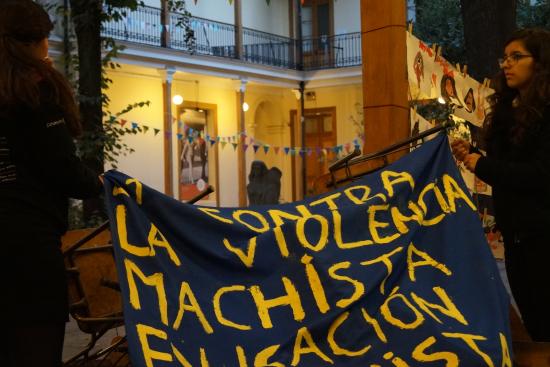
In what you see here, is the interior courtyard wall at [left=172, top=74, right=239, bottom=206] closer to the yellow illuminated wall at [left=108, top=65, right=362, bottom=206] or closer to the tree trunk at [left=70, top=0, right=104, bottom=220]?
the yellow illuminated wall at [left=108, top=65, right=362, bottom=206]

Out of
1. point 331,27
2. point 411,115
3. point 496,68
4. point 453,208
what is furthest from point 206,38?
point 453,208

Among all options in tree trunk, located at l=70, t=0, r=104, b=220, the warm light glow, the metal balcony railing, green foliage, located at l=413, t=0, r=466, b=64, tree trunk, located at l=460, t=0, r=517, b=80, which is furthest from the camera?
the warm light glow

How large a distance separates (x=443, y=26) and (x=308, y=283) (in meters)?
18.8

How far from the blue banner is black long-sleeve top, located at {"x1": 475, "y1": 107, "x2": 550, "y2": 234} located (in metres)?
0.19

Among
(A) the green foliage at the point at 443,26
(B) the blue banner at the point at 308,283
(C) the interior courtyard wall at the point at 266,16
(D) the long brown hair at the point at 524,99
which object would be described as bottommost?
(B) the blue banner at the point at 308,283

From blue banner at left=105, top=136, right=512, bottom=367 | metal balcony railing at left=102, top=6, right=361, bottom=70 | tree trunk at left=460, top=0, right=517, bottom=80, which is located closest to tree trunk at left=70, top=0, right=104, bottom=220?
tree trunk at left=460, top=0, right=517, bottom=80

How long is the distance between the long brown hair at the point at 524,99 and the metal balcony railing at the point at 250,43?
18.4 m

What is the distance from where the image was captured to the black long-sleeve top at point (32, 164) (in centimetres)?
244

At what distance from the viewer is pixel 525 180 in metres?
3.21

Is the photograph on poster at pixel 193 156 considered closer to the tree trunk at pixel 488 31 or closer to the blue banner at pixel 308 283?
the tree trunk at pixel 488 31

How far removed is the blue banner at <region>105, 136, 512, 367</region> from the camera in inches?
113

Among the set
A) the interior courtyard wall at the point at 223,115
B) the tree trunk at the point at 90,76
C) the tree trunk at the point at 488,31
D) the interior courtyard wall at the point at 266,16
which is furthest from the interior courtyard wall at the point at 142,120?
the tree trunk at the point at 488,31

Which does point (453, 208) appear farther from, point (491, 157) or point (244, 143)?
point (244, 143)

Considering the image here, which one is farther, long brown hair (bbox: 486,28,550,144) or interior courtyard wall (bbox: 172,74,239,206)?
interior courtyard wall (bbox: 172,74,239,206)
